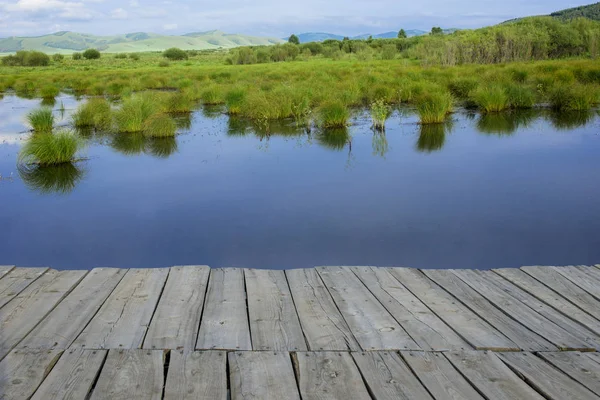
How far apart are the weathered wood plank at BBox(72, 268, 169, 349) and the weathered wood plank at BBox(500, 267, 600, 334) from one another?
5.99 feet

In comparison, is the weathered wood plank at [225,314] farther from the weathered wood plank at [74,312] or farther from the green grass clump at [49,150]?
the green grass clump at [49,150]

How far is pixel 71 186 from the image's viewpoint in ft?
23.0

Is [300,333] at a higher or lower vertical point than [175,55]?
lower

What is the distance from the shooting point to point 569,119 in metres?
10.3

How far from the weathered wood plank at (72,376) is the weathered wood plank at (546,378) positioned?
1455mm

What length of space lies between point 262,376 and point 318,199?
13.9ft

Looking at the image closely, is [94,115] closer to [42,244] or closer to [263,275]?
[42,244]

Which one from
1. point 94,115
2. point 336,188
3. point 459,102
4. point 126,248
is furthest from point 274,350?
point 459,102

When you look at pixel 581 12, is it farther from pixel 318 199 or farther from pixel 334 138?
pixel 318 199

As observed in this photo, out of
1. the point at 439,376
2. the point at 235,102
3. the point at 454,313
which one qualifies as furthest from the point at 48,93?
the point at 439,376

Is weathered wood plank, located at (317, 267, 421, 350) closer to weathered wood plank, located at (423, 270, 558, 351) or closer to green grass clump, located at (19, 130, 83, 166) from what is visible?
weathered wood plank, located at (423, 270, 558, 351)

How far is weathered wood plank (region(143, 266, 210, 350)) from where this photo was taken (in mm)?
2209

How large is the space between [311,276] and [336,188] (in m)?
3.55

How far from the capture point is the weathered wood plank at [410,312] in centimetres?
222
